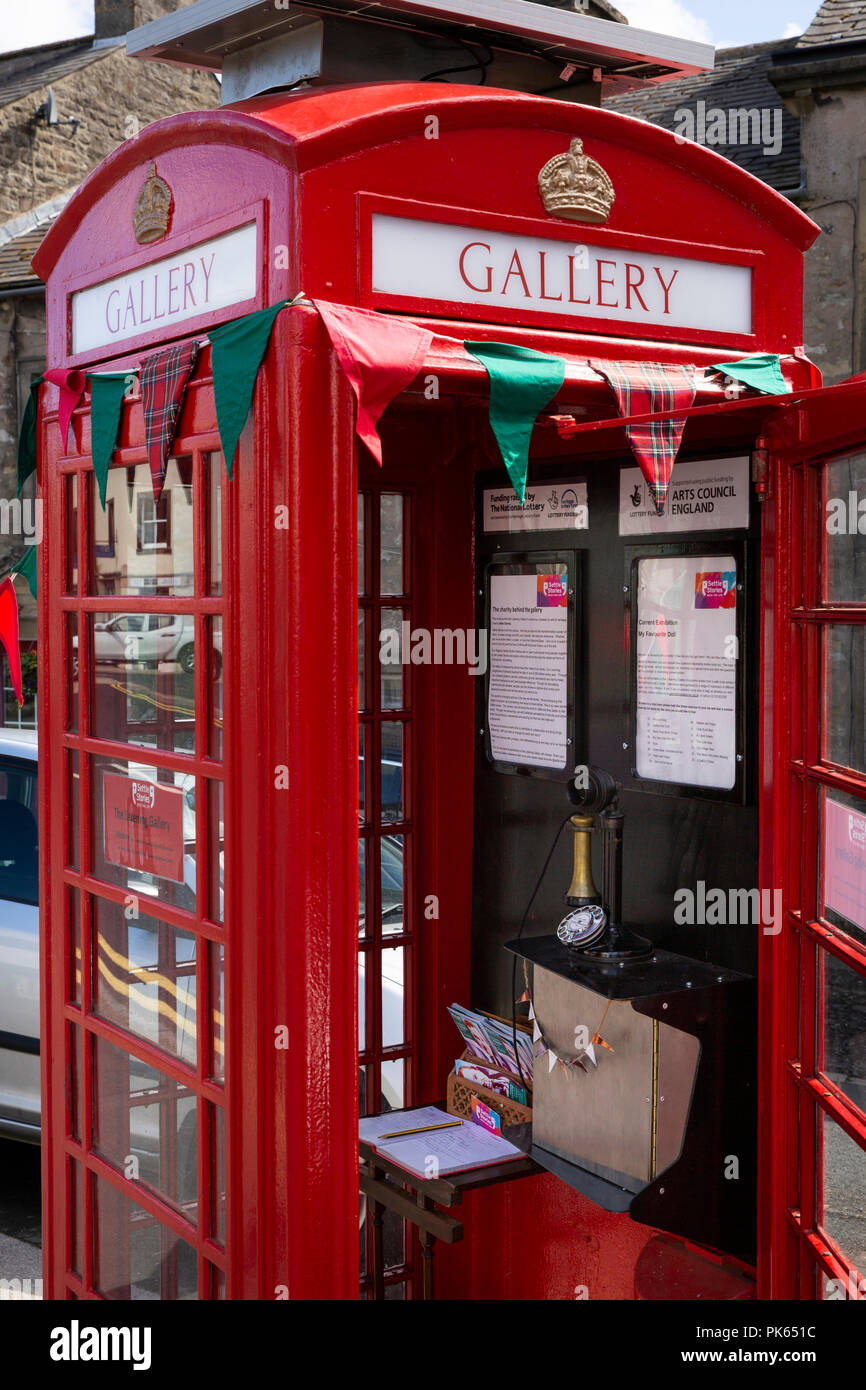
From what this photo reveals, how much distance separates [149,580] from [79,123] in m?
17.8

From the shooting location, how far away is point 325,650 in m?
2.69

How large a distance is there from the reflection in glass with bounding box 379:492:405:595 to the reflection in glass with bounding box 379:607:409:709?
8cm

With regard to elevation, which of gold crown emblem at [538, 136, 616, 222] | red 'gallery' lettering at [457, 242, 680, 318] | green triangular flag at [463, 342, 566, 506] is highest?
gold crown emblem at [538, 136, 616, 222]

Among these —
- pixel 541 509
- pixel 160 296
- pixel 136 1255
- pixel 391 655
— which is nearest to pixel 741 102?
pixel 541 509

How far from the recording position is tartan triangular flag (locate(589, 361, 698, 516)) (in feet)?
9.40

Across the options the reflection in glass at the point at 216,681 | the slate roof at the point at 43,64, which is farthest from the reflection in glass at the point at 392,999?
the slate roof at the point at 43,64

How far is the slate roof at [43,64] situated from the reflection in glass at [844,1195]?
59.8ft

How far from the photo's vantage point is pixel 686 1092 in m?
3.24

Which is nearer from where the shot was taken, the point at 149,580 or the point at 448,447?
the point at 149,580

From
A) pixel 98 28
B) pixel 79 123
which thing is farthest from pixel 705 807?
pixel 98 28

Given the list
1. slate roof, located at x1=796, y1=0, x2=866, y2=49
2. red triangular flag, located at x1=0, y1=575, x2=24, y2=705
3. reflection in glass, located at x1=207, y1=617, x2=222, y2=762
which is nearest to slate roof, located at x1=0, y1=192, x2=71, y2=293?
slate roof, located at x1=796, y1=0, x2=866, y2=49

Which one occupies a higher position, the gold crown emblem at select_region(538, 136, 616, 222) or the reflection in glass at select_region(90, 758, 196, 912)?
the gold crown emblem at select_region(538, 136, 616, 222)

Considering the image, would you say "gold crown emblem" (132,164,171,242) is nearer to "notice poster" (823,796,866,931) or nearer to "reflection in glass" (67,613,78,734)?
"reflection in glass" (67,613,78,734)
